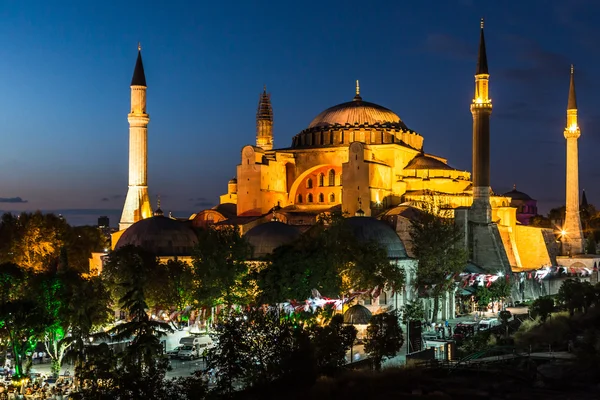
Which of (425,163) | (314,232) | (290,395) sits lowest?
(290,395)

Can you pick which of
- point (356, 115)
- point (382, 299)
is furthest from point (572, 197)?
point (382, 299)

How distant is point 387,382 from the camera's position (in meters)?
27.0

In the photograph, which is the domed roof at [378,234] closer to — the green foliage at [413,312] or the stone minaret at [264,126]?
the green foliage at [413,312]

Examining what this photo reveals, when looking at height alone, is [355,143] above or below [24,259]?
above

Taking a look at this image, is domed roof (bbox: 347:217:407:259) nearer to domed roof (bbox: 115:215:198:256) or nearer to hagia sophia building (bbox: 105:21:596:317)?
hagia sophia building (bbox: 105:21:596:317)

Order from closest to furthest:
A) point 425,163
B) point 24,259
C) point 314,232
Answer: point 314,232, point 24,259, point 425,163

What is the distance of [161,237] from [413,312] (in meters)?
13.6

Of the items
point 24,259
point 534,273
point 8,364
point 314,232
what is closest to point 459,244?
point 534,273

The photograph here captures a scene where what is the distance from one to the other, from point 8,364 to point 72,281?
3520 mm

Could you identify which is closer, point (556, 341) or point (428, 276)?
point (556, 341)

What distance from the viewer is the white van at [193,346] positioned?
1281 inches

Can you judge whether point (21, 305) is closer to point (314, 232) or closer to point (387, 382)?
point (387, 382)

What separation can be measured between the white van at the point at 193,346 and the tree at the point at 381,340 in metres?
5.98

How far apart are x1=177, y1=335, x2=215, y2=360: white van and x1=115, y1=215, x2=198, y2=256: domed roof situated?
10.9 meters
